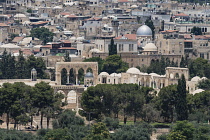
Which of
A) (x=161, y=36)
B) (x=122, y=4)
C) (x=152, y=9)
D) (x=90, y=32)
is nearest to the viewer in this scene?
(x=161, y=36)

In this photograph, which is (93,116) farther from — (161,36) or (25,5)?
(25,5)

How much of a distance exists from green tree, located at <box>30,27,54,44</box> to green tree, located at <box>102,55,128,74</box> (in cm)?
2181

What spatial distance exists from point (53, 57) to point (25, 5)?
5363 centimetres

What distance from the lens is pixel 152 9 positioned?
163125mm

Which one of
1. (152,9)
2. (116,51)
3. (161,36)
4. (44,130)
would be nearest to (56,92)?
(44,130)

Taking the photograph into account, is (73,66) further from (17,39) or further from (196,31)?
(196,31)

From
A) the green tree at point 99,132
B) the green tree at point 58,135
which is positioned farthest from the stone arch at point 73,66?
the green tree at point 58,135

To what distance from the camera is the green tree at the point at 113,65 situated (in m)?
113

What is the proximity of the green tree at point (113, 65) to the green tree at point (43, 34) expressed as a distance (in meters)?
21.8

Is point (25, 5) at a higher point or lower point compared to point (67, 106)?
higher

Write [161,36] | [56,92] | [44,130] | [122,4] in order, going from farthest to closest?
[122,4], [161,36], [56,92], [44,130]

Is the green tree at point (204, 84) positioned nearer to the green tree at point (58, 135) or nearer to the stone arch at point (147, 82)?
the stone arch at point (147, 82)

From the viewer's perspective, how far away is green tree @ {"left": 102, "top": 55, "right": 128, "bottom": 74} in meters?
113

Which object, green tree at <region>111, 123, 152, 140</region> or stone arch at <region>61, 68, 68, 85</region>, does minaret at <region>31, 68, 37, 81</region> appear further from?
green tree at <region>111, 123, 152, 140</region>
